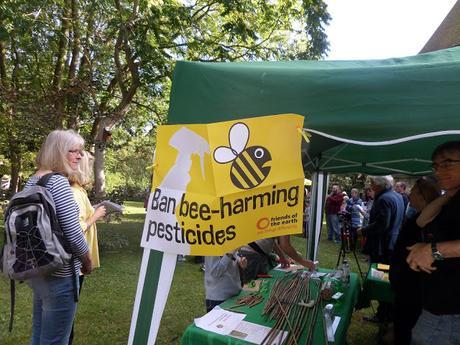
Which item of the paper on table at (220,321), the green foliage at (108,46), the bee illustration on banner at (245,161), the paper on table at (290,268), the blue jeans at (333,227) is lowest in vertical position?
the blue jeans at (333,227)

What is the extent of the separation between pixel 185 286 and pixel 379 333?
9.37 ft

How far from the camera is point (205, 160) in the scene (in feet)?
6.42

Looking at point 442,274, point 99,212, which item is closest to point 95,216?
point 99,212

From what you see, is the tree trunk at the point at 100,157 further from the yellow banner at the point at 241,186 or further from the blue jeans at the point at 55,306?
the yellow banner at the point at 241,186

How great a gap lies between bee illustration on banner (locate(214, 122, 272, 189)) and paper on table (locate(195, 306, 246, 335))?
0.84 meters

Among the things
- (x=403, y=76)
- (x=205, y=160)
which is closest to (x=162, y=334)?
(x=205, y=160)

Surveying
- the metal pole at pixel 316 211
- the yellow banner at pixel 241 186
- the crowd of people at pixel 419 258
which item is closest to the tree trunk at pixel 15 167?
the metal pole at pixel 316 211

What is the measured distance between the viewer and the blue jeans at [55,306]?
2.12m

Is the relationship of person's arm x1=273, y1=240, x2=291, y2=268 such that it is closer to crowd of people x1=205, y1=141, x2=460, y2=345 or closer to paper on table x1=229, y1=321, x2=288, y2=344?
crowd of people x1=205, y1=141, x2=460, y2=345

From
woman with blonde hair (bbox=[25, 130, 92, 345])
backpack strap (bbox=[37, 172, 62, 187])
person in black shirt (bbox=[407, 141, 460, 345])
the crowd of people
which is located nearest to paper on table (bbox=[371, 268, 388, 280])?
the crowd of people

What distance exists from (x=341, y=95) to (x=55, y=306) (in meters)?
2.00

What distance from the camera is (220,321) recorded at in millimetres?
2197

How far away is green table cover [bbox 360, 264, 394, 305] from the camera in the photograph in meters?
3.60

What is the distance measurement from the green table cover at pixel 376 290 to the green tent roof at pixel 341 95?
2194 millimetres
